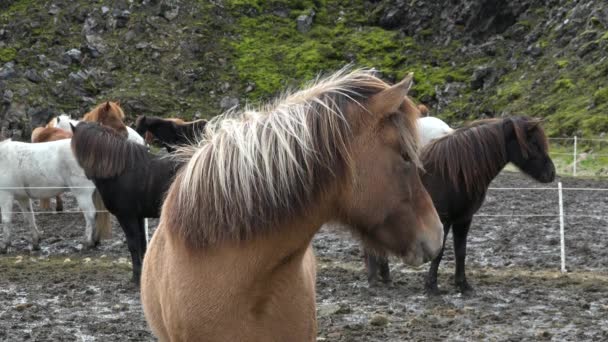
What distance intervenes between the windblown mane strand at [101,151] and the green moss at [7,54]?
80.1 feet

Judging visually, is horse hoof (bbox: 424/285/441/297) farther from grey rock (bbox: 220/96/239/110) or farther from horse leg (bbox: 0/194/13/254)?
grey rock (bbox: 220/96/239/110)

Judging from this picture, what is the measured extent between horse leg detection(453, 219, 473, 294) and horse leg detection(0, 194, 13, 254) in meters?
6.34

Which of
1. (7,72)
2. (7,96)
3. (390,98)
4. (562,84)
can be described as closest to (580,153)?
(562,84)

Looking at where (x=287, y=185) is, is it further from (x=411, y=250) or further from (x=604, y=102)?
(x=604, y=102)

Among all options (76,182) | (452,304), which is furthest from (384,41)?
(452,304)

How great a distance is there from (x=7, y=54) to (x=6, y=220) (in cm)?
2252

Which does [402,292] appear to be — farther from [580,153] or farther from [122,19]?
[122,19]

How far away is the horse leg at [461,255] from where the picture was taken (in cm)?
739

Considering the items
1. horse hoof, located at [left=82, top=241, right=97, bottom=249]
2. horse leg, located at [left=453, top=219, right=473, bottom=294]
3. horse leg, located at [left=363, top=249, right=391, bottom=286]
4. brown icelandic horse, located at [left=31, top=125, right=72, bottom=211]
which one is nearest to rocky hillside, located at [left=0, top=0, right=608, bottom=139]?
brown icelandic horse, located at [left=31, top=125, right=72, bottom=211]

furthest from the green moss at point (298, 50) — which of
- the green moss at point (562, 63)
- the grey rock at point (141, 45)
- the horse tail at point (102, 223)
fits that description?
the horse tail at point (102, 223)

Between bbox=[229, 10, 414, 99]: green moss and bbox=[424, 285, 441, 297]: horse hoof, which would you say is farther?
bbox=[229, 10, 414, 99]: green moss

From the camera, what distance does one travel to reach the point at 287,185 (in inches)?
Answer: 96.5

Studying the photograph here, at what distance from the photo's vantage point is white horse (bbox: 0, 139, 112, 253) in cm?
1048

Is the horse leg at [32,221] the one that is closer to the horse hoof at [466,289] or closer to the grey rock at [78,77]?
the horse hoof at [466,289]
